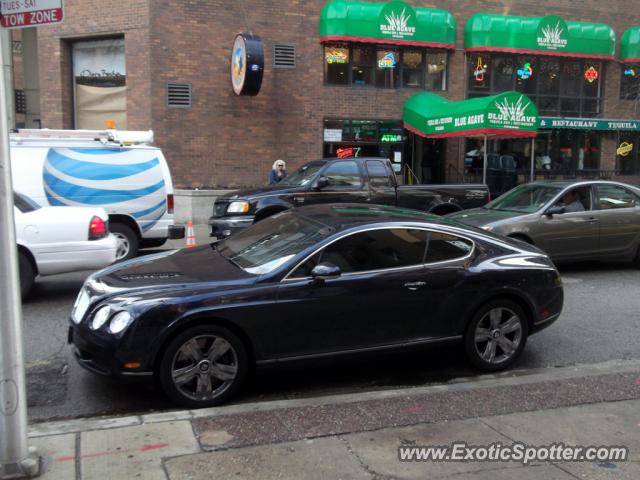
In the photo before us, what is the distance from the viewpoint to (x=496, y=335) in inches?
213

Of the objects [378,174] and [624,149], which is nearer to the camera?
[378,174]

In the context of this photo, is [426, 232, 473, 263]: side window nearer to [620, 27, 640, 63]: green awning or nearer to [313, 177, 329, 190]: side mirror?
[313, 177, 329, 190]: side mirror

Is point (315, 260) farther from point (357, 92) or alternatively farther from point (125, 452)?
point (357, 92)

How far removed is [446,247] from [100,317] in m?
2.93

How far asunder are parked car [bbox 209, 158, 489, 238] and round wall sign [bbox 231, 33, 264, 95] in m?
4.47

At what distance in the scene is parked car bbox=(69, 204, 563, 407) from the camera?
439 centimetres

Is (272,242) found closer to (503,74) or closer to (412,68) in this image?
(412,68)

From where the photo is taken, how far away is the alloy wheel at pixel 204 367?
4.42m

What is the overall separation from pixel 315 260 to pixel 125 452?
79.3 inches

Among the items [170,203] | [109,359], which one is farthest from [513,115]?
[109,359]

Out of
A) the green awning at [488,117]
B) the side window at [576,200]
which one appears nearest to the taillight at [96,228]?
the side window at [576,200]

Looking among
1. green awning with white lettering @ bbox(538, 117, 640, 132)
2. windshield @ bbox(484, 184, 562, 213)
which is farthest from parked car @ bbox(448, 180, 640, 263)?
green awning with white lettering @ bbox(538, 117, 640, 132)

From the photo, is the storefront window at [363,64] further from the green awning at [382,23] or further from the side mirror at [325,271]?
the side mirror at [325,271]

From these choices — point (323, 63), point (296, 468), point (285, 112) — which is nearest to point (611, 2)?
point (323, 63)
